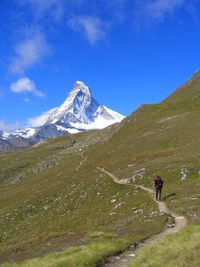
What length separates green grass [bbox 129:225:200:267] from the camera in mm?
22734

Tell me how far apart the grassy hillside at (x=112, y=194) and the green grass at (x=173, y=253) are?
1331 millimetres

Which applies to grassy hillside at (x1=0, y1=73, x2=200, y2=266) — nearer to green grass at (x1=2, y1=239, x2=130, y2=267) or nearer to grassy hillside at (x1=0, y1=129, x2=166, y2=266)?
grassy hillside at (x1=0, y1=129, x2=166, y2=266)

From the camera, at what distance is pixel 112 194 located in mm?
67250

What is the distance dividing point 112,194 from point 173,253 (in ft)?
137

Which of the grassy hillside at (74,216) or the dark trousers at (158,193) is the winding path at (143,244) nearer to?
the grassy hillside at (74,216)

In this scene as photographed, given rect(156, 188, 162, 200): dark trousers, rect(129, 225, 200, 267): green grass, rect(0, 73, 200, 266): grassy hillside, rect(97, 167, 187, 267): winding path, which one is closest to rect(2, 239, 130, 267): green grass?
rect(0, 73, 200, 266): grassy hillside

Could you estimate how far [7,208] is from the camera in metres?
89.2

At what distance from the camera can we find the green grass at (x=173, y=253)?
22734 millimetres

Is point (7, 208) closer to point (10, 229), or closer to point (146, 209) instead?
point (10, 229)

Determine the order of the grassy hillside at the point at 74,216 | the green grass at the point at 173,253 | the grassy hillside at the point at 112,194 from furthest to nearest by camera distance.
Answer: the grassy hillside at the point at 112,194 → the grassy hillside at the point at 74,216 → the green grass at the point at 173,253

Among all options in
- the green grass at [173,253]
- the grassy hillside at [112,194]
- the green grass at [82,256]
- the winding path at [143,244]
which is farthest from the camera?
the grassy hillside at [112,194]

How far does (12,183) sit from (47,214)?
6743 centimetres

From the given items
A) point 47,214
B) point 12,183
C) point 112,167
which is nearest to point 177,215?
point 47,214

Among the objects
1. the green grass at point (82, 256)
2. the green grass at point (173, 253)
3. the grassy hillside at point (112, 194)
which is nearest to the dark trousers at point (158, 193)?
the grassy hillside at point (112, 194)
